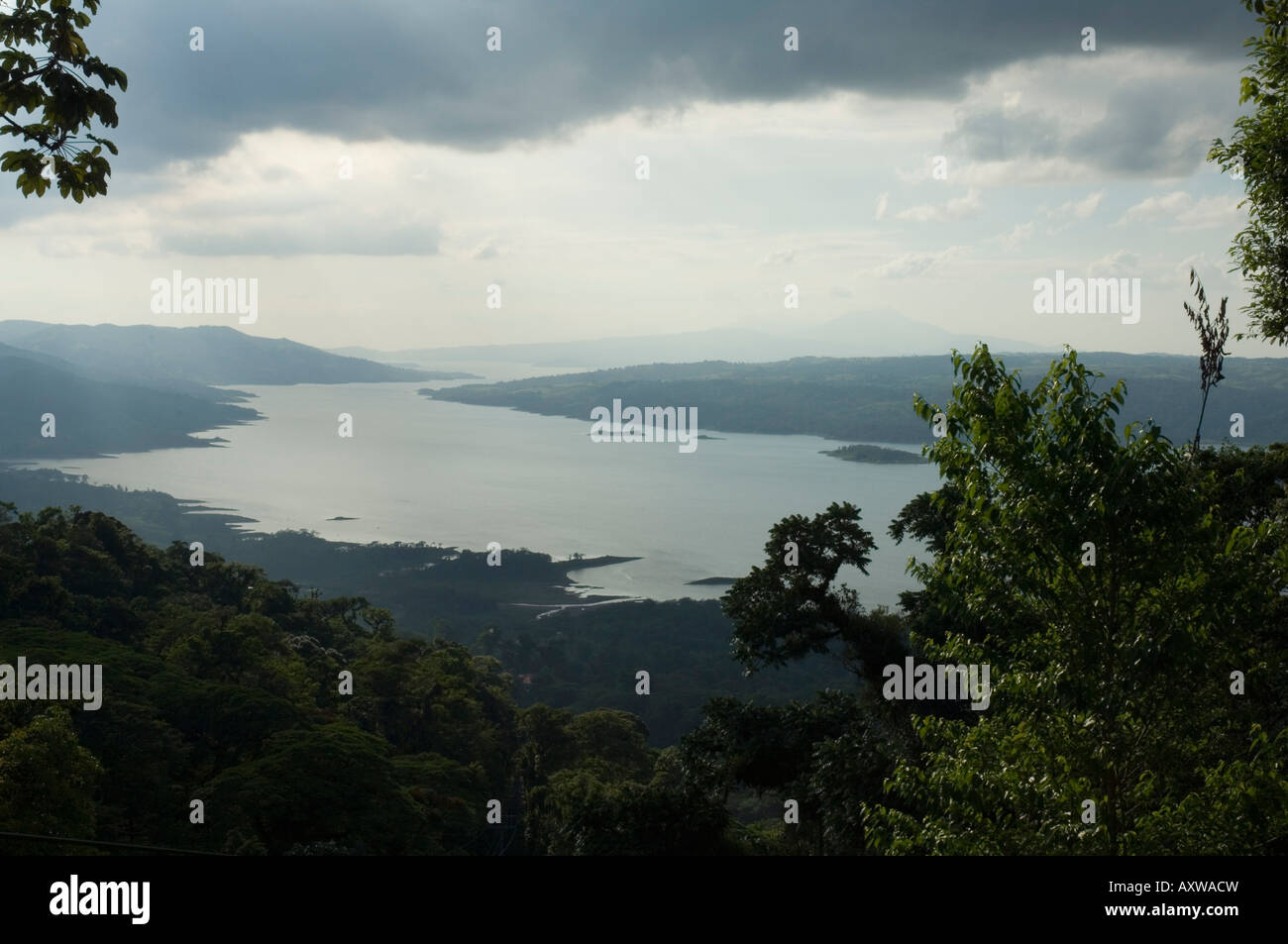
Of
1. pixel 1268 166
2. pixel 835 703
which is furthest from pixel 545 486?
pixel 1268 166

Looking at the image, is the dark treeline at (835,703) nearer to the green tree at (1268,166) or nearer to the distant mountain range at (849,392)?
the green tree at (1268,166)

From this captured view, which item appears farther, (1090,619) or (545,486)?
(545,486)

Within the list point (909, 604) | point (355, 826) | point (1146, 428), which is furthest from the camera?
point (355, 826)

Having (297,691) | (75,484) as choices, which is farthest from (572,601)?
(75,484)

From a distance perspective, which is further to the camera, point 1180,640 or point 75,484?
point 75,484

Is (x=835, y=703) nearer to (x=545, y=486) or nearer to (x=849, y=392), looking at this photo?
(x=545, y=486)

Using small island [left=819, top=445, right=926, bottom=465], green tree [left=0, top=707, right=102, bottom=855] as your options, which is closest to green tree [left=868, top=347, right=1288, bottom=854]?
green tree [left=0, top=707, right=102, bottom=855]
